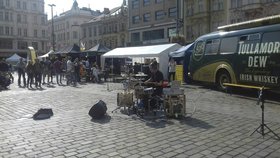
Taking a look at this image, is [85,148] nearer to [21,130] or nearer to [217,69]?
[21,130]

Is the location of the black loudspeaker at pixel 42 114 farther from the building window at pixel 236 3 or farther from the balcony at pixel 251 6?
the building window at pixel 236 3

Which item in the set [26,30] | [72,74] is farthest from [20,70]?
[26,30]

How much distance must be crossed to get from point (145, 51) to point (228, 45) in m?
9.76

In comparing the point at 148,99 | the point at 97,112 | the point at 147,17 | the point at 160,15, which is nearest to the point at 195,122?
the point at 148,99

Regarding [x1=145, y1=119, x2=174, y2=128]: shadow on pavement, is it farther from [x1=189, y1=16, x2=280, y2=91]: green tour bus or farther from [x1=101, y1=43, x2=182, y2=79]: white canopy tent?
[x1=101, y1=43, x2=182, y2=79]: white canopy tent

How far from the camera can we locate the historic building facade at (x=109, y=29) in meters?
66.4

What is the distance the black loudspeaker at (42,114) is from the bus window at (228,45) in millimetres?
8739

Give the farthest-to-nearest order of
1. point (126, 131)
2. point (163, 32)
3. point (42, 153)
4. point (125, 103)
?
point (163, 32) < point (125, 103) < point (126, 131) < point (42, 153)

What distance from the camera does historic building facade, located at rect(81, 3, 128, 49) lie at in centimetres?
6638

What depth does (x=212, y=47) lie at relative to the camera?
16047 millimetres

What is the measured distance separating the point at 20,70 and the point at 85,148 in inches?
645

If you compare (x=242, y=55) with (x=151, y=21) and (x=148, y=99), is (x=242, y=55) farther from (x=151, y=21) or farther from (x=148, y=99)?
(x=151, y=21)

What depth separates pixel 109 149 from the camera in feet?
19.7

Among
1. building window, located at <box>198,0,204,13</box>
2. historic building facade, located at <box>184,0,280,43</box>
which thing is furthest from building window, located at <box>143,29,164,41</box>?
building window, located at <box>198,0,204,13</box>
